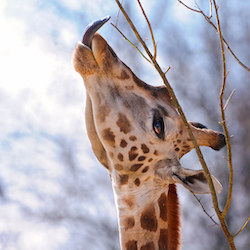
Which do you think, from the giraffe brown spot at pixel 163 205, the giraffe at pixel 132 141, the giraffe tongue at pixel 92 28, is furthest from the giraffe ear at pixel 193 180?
the giraffe tongue at pixel 92 28

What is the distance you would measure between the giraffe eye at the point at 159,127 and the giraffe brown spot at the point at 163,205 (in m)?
0.28

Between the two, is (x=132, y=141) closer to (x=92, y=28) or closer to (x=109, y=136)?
(x=109, y=136)

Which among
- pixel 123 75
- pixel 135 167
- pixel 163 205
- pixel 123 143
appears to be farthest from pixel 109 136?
pixel 163 205

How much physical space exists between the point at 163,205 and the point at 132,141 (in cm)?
34

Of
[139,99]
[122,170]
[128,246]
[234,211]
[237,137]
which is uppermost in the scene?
[237,137]

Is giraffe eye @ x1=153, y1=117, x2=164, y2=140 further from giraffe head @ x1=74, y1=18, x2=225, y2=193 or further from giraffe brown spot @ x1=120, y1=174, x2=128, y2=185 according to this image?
giraffe brown spot @ x1=120, y1=174, x2=128, y2=185

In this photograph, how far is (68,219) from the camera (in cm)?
751

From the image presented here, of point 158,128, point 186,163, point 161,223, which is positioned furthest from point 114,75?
point 186,163

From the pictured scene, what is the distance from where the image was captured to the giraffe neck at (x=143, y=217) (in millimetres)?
2158

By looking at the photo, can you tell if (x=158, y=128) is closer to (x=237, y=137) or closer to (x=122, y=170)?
(x=122, y=170)

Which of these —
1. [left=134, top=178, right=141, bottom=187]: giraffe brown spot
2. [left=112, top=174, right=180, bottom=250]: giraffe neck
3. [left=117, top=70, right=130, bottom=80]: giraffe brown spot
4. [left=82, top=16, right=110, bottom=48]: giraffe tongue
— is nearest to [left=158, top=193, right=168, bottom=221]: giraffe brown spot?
[left=112, top=174, right=180, bottom=250]: giraffe neck

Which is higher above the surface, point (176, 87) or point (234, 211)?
point (176, 87)

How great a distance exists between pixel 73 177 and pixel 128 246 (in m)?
5.82

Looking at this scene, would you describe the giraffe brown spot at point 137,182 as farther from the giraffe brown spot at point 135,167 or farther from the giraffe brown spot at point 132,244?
the giraffe brown spot at point 132,244
